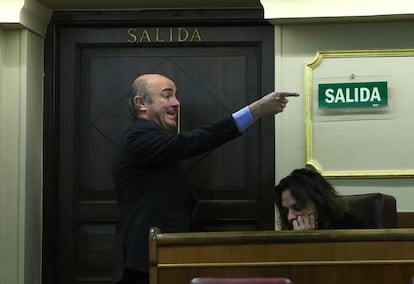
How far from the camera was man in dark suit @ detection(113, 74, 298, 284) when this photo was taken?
3.04 meters

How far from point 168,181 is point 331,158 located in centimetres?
89

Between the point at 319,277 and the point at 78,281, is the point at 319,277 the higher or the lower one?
the higher one

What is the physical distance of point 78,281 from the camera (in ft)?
12.9

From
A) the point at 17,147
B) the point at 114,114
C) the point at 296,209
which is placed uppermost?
the point at 114,114

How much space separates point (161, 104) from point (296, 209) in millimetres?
771

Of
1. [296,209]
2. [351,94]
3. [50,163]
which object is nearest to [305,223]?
[296,209]

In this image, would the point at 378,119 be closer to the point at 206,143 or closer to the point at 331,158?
the point at 331,158

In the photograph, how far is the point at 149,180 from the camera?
122 inches

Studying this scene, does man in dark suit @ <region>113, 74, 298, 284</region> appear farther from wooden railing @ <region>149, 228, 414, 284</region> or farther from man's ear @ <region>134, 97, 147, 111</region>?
wooden railing @ <region>149, 228, 414, 284</region>

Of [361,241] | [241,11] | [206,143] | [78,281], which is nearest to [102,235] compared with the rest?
[78,281]

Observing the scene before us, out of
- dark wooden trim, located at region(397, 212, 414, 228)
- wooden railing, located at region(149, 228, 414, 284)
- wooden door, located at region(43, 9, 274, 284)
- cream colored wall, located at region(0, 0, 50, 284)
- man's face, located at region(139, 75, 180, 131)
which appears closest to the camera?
wooden railing, located at region(149, 228, 414, 284)

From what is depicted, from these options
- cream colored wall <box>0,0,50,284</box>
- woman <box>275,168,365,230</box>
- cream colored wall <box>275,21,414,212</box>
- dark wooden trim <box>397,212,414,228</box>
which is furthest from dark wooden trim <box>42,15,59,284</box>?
dark wooden trim <box>397,212,414,228</box>

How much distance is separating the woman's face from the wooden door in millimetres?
667

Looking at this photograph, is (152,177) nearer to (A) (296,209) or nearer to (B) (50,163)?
(A) (296,209)
